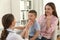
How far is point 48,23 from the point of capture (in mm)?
2158

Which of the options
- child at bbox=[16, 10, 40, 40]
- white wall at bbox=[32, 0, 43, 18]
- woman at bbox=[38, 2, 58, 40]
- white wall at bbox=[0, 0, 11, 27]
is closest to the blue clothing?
child at bbox=[16, 10, 40, 40]

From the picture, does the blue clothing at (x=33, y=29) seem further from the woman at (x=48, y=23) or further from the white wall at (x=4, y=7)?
the white wall at (x=4, y=7)

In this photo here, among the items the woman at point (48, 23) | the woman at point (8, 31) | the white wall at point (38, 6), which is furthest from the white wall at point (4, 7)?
the woman at point (8, 31)

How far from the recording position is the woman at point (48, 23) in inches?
84.8

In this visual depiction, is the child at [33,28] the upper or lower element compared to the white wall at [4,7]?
lower

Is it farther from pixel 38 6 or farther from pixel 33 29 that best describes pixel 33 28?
pixel 38 6

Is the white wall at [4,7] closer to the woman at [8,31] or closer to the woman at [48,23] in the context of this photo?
the woman at [48,23]

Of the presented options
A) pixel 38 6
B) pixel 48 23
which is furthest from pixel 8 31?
pixel 38 6

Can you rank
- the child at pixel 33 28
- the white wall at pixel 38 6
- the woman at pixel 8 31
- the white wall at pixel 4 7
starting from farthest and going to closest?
the white wall at pixel 38 6 < the white wall at pixel 4 7 < the child at pixel 33 28 < the woman at pixel 8 31

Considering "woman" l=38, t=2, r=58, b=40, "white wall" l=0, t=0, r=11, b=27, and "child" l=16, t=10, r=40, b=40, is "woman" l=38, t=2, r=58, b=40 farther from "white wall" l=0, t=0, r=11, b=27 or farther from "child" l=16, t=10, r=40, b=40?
"white wall" l=0, t=0, r=11, b=27

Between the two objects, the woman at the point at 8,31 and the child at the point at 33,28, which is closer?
the woman at the point at 8,31

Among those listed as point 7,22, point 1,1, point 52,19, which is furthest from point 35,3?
point 7,22

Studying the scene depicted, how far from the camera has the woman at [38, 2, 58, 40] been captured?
2.15 metres

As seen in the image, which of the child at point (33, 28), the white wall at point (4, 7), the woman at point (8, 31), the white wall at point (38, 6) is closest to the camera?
the woman at point (8, 31)
